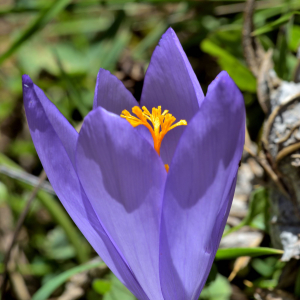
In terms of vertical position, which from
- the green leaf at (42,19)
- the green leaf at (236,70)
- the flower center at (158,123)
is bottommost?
the green leaf at (236,70)

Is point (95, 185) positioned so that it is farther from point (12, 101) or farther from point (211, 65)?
point (12, 101)

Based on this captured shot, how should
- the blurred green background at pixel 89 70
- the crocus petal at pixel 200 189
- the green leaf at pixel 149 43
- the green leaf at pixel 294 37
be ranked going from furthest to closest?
the green leaf at pixel 149 43 < the green leaf at pixel 294 37 < the blurred green background at pixel 89 70 < the crocus petal at pixel 200 189

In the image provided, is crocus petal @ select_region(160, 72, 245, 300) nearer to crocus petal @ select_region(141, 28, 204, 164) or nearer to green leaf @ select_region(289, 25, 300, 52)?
crocus petal @ select_region(141, 28, 204, 164)

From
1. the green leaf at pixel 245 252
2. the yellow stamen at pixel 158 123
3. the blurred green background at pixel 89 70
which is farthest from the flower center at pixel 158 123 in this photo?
the blurred green background at pixel 89 70

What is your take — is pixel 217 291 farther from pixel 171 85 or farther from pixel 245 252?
pixel 171 85

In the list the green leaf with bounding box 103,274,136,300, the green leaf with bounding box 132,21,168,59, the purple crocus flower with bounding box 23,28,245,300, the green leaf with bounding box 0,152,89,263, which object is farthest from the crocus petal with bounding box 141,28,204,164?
the green leaf with bounding box 132,21,168,59

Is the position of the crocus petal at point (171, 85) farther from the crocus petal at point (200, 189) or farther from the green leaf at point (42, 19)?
the green leaf at point (42, 19)
